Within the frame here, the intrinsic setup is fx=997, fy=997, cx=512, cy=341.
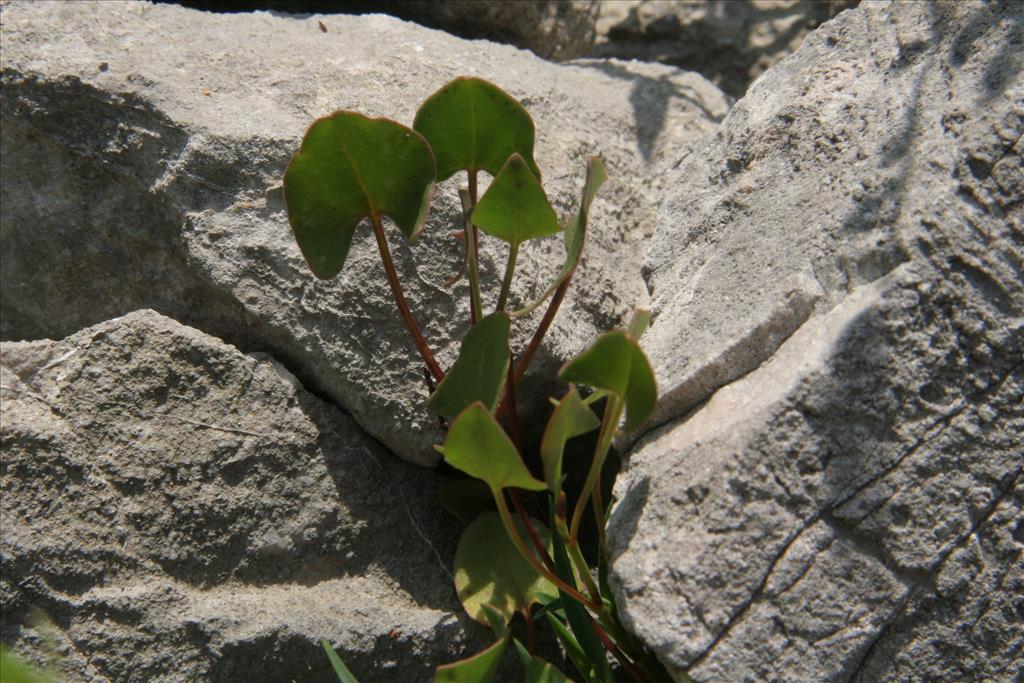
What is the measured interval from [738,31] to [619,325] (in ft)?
4.11

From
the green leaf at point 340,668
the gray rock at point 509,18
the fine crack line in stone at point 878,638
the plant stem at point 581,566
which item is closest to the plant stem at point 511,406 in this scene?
the plant stem at point 581,566

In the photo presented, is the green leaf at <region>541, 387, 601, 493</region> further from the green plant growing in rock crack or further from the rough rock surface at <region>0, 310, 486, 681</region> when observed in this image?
the rough rock surface at <region>0, 310, 486, 681</region>

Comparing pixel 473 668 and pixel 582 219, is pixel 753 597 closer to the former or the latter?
pixel 473 668

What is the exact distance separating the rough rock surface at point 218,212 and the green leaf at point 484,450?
0.33m

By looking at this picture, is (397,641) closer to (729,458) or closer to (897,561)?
(729,458)

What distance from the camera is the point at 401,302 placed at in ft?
4.30

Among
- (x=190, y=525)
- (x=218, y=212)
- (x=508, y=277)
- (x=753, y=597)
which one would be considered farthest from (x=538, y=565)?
(x=218, y=212)

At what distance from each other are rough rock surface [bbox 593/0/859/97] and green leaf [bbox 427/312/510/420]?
1510 millimetres

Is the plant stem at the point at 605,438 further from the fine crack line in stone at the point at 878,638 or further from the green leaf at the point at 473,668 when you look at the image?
the fine crack line in stone at the point at 878,638

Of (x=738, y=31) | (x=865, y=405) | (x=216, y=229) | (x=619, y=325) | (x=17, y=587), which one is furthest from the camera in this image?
(x=738, y=31)

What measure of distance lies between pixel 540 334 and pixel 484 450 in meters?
0.33

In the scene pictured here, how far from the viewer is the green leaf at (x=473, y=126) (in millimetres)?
1223

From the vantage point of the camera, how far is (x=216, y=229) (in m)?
1.39

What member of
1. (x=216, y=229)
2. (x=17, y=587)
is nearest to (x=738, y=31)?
(x=216, y=229)
